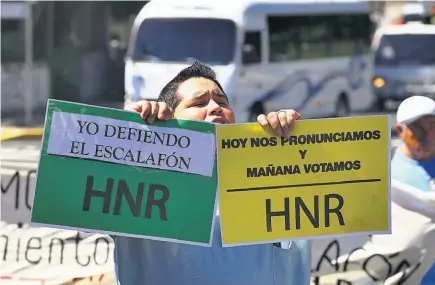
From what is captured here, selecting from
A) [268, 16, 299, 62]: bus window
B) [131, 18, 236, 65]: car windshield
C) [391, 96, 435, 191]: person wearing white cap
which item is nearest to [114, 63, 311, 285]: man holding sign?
[391, 96, 435, 191]: person wearing white cap

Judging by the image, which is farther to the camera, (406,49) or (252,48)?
(406,49)

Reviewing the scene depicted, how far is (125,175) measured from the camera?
2.62m

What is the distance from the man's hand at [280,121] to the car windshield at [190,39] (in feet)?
42.5

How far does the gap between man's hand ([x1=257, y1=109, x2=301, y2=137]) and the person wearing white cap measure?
1.48 m

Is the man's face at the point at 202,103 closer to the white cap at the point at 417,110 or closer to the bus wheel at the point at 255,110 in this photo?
the white cap at the point at 417,110

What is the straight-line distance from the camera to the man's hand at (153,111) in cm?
255

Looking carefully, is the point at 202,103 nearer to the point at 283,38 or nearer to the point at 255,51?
the point at 255,51

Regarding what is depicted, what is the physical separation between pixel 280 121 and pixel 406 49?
19.3 m

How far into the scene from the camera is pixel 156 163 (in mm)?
2646

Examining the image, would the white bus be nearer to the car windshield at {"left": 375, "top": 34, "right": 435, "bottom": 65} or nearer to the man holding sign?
the car windshield at {"left": 375, "top": 34, "right": 435, "bottom": 65}

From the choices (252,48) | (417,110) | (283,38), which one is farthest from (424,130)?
(283,38)

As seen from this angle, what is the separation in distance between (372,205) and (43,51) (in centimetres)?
2006

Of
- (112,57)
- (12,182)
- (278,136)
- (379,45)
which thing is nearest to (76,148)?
(278,136)

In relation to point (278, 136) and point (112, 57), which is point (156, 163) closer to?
point (278, 136)
